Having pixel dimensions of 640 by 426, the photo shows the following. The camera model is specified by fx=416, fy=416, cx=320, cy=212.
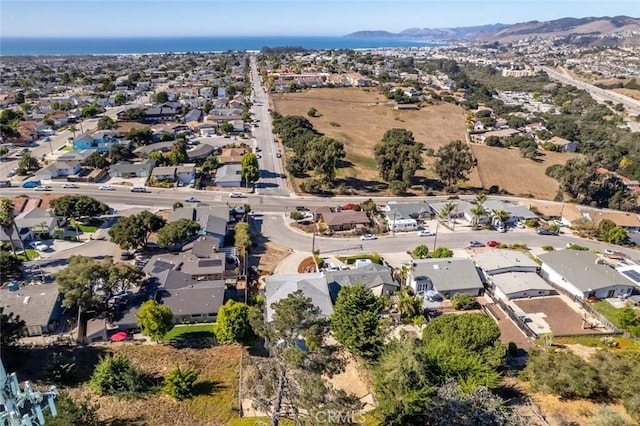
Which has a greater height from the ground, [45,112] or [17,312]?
[45,112]

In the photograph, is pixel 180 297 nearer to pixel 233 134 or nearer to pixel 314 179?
pixel 314 179

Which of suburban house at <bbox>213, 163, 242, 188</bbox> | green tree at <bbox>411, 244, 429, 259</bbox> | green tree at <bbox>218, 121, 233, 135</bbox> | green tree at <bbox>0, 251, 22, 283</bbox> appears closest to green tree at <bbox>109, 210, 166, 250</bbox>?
green tree at <bbox>0, 251, 22, 283</bbox>

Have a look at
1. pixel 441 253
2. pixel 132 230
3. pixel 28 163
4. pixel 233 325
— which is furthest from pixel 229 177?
pixel 233 325

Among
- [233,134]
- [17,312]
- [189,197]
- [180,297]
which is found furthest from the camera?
[233,134]

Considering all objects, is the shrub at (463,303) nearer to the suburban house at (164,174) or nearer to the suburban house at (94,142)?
the suburban house at (164,174)

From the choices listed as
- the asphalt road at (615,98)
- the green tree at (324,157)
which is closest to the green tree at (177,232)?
the green tree at (324,157)

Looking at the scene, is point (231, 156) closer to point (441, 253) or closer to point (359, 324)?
point (441, 253)

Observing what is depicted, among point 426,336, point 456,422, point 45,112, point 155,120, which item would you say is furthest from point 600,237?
point 45,112

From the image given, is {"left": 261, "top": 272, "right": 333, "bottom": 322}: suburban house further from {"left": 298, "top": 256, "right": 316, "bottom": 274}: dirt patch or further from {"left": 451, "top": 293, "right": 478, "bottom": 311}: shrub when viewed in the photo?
{"left": 451, "top": 293, "right": 478, "bottom": 311}: shrub
